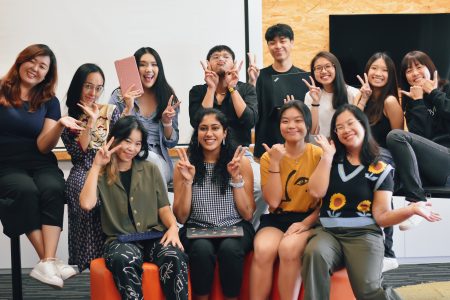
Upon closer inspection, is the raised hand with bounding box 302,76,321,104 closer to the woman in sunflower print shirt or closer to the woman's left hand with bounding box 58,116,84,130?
A: the woman in sunflower print shirt

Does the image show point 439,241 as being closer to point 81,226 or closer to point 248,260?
point 248,260

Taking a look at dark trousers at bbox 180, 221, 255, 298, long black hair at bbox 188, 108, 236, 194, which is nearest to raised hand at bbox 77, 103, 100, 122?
long black hair at bbox 188, 108, 236, 194

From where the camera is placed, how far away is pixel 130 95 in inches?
136

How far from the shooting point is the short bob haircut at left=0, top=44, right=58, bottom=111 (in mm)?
3328

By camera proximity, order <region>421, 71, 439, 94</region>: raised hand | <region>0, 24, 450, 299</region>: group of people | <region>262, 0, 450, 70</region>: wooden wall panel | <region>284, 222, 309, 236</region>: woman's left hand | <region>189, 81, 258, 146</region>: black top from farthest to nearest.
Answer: <region>262, 0, 450, 70</region>: wooden wall panel → <region>189, 81, 258, 146</region>: black top → <region>421, 71, 439, 94</region>: raised hand → <region>284, 222, 309, 236</region>: woman's left hand → <region>0, 24, 450, 299</region>: group of people

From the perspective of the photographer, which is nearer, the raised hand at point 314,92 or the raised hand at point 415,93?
the raised hand at point 415,93

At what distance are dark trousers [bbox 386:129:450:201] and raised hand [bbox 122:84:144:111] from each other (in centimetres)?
142

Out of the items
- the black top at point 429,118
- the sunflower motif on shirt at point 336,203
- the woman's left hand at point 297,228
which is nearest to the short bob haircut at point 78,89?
the woman's left hand at point 297,228

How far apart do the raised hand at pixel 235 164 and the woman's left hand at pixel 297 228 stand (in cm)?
37

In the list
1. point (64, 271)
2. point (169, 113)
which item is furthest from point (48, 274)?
point (169, 113)

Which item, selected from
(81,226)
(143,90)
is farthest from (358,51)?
(81,226)

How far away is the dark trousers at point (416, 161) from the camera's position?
3191 millimetres

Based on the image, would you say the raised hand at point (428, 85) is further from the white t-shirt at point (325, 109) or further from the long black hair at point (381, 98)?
the white t-shirt at point (325, 109)

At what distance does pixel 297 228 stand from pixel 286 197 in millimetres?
182
